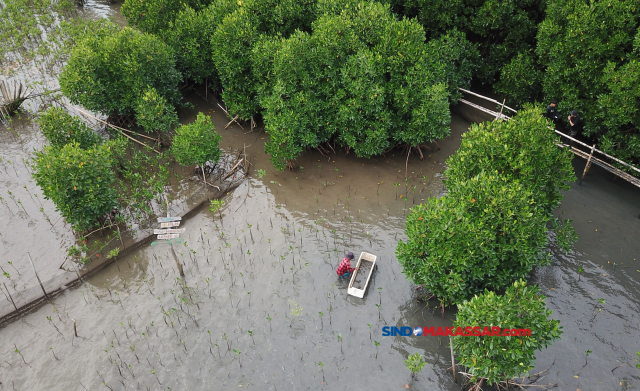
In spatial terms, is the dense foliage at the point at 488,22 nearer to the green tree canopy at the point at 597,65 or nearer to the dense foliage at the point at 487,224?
the green tree canopy at the point at 597,65

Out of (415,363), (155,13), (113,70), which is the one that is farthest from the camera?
(155,13)

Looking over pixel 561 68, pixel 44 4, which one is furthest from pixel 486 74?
pixel 44 4

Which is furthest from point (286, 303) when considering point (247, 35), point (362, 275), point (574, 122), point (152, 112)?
point (574, 122)

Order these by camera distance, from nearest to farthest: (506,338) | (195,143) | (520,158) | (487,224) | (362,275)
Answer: (506,338), (487,224), (520,158), (362,275), (195,143)

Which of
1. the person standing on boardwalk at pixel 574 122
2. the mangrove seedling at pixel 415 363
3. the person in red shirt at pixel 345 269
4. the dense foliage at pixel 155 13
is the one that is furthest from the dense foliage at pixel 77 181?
the person standing on boardwalk at pixel 574 122

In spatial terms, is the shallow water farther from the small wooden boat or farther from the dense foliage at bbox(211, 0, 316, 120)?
the dense foliage at bbox(211, 0, 316, 120)

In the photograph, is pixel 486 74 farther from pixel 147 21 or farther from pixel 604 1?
pixel 147 21

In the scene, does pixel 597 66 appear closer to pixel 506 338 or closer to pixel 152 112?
pixel 506 338
